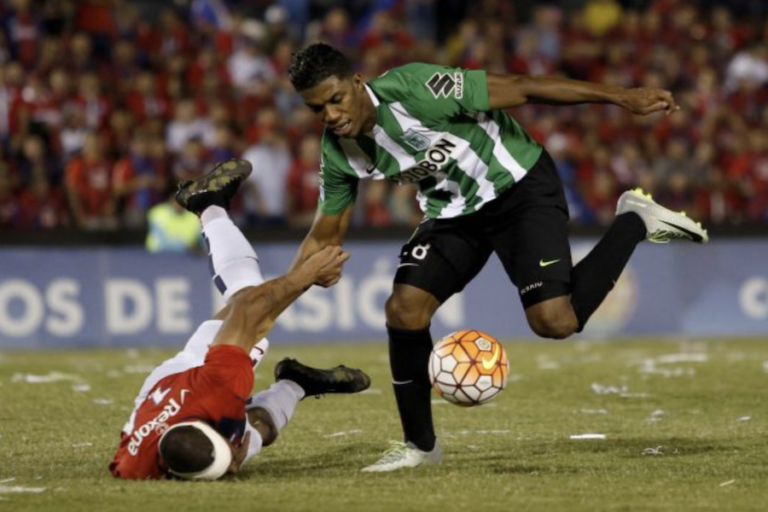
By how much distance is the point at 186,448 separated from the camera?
6418 millimetres

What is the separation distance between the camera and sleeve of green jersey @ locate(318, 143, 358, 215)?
765 centimetres

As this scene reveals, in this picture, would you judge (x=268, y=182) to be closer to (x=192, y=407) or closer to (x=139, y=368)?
(x=139, y=368)

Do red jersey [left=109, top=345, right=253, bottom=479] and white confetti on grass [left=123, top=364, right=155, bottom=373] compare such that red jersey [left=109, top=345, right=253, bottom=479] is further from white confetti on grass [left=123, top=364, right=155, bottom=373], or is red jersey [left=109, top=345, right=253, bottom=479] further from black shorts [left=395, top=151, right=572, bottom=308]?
white confetti on grass [left=123, top=364, right=155, bottom=373]

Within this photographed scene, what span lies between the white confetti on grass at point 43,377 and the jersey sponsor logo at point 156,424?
519 cm

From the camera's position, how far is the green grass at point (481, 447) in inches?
247

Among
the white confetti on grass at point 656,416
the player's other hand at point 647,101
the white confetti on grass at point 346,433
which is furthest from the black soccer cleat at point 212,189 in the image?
the white confetti on grass at point 656,416

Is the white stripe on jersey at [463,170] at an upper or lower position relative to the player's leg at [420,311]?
upper

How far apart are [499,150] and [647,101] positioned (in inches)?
34.5

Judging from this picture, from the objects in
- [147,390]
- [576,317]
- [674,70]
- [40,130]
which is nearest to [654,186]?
[674,70]

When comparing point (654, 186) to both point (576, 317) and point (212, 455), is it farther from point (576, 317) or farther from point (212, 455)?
point (212, 455)

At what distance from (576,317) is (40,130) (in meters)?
9.63

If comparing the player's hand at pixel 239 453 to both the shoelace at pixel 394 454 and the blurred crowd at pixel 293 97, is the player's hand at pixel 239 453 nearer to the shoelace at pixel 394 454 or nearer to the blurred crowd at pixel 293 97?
the shoelace at pixel 394 454

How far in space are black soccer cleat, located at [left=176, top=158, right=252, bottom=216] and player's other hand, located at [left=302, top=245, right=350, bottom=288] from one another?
122 cm

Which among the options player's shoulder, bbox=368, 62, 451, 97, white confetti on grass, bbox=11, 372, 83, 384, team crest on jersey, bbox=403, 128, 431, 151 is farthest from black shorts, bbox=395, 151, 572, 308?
white confetti on grass, bbox=11, 372, 83, 384
